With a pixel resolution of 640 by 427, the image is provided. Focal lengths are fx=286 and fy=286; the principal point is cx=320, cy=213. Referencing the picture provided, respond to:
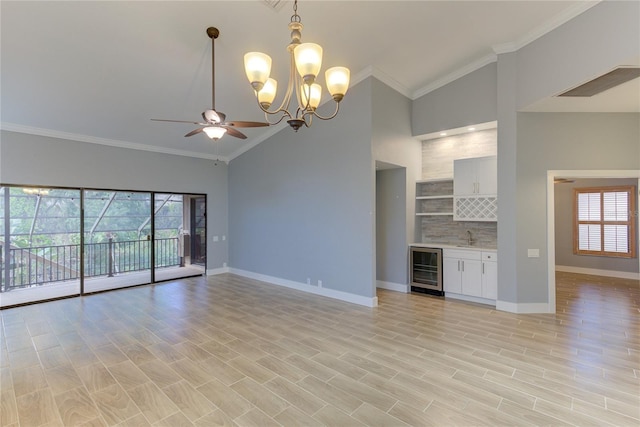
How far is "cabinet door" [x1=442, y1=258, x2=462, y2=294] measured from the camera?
5.22 meters

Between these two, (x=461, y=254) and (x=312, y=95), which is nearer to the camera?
(x=312, y=95)

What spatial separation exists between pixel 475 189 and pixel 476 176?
0.78 feet

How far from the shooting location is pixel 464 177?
5.34 m

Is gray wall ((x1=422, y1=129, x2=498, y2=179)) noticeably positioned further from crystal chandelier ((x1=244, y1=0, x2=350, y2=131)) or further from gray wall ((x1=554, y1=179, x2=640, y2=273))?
crystal chandelier ((x1=244, y1=0, x2=350, y2=131))

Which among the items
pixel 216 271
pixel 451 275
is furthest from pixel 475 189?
pixel 216 271

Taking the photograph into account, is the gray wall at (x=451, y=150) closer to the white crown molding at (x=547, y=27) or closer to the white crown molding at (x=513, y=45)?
the white crown molding at (x=513, y=45)

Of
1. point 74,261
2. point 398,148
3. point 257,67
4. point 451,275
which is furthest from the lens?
point 74,261

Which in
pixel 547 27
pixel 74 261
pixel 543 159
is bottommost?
pixel 74 261

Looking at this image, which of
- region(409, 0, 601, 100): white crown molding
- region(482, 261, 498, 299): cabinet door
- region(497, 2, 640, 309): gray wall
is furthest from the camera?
region(482, 261, 498, 299): cabinet door

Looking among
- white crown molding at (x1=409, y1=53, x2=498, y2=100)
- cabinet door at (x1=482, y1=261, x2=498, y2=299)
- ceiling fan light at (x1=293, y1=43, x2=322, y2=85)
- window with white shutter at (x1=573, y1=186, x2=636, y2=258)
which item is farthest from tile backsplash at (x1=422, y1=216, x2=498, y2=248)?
ceiling fan light at (x1=293, y1=43, x2=322, y2=85)

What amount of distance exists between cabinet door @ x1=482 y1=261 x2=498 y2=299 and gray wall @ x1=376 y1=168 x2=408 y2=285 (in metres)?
1.37

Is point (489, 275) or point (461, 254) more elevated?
point (461, 254)

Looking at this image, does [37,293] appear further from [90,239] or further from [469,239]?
[469,239]

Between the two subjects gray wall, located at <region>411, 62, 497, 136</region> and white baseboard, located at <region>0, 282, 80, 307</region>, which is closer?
gray wall, located at <region>411, 62, 497, 136</region>
